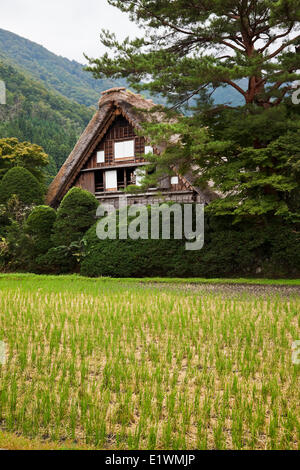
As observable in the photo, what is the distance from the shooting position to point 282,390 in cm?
344

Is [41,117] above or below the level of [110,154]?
above

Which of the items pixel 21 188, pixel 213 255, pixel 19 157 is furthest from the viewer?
pixel 19 157

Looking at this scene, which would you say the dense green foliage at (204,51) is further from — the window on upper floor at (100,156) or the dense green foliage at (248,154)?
the window on upper floor at (100,156)

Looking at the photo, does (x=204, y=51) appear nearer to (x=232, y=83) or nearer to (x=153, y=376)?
(x=232, y=83)

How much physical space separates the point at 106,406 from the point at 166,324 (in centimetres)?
293

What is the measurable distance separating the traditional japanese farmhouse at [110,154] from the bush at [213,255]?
5205 millimetres

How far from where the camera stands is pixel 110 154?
63.4ft

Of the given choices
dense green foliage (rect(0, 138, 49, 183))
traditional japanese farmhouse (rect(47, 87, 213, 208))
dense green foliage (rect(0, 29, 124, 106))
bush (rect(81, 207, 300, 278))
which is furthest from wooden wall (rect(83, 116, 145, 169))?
dense green foliage (rect(0, 29, 124, 106))

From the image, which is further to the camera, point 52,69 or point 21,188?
point 52,69

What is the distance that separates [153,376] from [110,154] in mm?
16465

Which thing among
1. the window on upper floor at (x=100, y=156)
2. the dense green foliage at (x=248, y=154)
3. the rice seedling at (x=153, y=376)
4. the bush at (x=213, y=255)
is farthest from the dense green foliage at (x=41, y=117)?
the rice seedling at (x=153, y=376)

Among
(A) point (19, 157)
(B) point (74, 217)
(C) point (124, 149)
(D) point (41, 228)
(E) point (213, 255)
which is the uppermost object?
(A) point (19, 157)

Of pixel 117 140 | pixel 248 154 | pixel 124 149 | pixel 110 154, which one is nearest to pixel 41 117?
pixel 110 154

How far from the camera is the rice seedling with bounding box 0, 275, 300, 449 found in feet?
8.83
